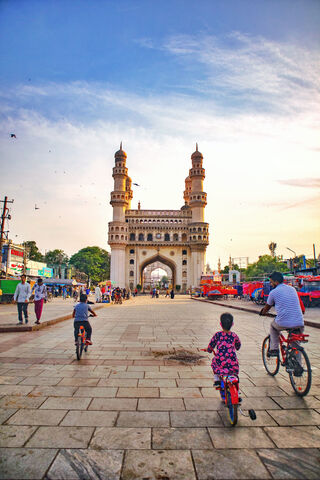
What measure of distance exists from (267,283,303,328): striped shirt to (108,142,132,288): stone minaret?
161ft

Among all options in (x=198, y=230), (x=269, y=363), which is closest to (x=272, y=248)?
(x=198, y=230)

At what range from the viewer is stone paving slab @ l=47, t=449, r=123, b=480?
7.50 ft

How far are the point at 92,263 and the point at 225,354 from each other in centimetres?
7582

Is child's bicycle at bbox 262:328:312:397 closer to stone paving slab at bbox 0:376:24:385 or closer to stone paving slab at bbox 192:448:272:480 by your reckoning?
stone paving slab at bbox 192:448:272:480

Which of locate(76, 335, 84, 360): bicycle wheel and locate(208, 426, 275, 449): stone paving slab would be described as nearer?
locate(208, 426, 275, 449): stone paving slab

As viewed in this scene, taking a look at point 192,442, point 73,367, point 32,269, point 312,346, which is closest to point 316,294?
point 312,346

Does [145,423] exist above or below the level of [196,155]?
below

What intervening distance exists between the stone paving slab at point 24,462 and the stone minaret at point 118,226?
165 feet

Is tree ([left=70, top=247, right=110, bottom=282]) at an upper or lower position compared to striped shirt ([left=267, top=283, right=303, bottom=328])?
upper

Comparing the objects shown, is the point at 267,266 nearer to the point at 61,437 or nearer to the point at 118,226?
the point at 118,226

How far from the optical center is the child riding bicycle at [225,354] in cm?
345

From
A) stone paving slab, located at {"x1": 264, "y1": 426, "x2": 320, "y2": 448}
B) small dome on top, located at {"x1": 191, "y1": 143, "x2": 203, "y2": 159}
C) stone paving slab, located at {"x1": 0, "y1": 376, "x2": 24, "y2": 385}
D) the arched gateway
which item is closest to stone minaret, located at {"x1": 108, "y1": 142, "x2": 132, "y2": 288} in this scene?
the arched gateway

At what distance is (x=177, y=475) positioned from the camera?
2.29m

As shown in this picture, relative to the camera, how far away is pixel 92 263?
77.4 metres
